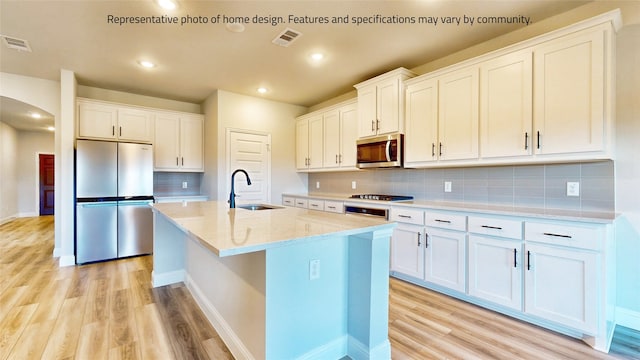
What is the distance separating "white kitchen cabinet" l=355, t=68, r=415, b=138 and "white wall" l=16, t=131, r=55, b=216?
360 inches

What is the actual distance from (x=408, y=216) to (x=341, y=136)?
5.93ft

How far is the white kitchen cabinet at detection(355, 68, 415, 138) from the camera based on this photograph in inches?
132

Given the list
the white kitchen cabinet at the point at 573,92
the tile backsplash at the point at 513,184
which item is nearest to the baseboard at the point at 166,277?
the tile backsplash at the point at 513,184

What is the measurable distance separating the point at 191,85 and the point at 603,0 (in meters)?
4.65

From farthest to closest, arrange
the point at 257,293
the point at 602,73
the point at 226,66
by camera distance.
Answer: the point at 226,66, the point at 602,73, the point at 257,293

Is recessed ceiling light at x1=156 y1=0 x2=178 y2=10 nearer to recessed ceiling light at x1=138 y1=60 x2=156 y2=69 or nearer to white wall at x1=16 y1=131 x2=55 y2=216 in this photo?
recessed ceiling light at x1=138 y1=60 x2=156 y2=69

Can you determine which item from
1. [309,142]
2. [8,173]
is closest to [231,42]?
[309,142]

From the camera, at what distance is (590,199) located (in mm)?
2273

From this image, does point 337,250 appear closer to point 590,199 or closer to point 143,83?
point 590,199

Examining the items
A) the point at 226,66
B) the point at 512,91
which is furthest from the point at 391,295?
the point at 226,66

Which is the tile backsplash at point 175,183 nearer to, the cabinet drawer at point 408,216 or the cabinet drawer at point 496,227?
the cabinet drawer at point 408,216

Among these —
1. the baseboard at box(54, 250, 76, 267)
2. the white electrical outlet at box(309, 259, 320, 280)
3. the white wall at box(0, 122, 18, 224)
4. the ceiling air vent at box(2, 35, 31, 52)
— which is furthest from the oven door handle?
the white wall at box(0, 122, 18, 224)

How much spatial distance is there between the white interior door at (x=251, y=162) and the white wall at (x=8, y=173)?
5992 mm

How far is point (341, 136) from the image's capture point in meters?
4.34
